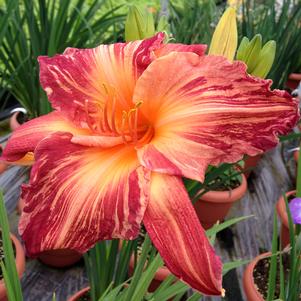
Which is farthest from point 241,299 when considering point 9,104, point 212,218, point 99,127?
point 9,104

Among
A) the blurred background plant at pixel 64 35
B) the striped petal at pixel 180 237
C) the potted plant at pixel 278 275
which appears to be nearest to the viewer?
the striped petal at pixel 180 237

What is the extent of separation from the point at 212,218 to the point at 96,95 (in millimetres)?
1061

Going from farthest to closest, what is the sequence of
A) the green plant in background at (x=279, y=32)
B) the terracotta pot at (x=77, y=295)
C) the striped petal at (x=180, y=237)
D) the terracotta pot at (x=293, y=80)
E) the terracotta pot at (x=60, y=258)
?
the terracotta pot at (x=293, y=80)
the green plant in background at (x=279, y=32)
the terracotta pot at (x=60, y=258)
the terracotta pot at (x=77, y=295)
the striped petal at (x=180, y=237)

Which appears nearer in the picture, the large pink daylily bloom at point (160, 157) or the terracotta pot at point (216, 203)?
the large pink daylily bloom at point (160, 157)

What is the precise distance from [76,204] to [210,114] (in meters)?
0.15

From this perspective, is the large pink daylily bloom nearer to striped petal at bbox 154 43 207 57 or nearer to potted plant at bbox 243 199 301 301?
striped petal at bbox 154 43 207 57

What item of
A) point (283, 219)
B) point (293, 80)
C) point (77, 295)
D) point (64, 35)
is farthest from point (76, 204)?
point (293, 80)

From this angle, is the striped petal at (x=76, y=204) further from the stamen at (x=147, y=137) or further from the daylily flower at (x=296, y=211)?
the daylily flower at (x=296, y=211)

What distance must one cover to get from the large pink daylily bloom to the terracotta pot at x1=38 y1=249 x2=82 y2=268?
2.76ft

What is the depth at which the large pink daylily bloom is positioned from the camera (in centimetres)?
42

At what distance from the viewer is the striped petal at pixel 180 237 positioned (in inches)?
15.8

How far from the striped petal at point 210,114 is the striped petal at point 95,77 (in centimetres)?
4

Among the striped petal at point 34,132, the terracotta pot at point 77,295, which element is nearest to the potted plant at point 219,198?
the terracotta pot at point 77,295

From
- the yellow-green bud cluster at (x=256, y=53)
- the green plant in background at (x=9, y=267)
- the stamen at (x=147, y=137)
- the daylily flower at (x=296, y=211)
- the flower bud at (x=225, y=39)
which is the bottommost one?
the daylily flower at (x=296, y=211)
